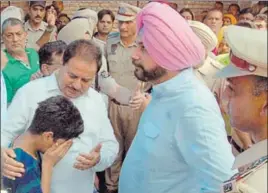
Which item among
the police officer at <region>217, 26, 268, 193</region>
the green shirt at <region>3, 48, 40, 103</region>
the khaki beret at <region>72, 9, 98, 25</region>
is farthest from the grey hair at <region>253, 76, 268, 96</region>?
the khaki beret at <region>72, 9, 98, 25</region>

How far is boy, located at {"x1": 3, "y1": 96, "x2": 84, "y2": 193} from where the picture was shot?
2.56 m

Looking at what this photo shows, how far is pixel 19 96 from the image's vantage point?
119 inches

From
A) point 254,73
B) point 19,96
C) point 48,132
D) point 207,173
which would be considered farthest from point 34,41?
point 254,73

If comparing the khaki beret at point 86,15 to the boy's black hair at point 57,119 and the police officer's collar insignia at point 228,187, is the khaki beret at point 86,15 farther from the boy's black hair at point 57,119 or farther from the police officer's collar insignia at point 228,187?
the police officer's collar insignia at point 228,187

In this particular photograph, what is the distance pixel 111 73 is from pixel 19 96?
5.80 ft

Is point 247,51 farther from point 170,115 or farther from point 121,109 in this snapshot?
point 121,109

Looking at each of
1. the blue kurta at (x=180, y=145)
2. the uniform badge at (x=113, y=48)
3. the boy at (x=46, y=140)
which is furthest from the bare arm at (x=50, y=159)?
the uniform badge at (x=113, y=48)

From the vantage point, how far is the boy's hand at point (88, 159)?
2.91 meters

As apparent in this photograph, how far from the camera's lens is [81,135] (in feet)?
10.0

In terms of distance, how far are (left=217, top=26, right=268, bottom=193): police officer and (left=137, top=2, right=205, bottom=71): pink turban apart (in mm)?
750

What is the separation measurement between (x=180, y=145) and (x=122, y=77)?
90.1 inches

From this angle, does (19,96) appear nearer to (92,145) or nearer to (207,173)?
(92,145)

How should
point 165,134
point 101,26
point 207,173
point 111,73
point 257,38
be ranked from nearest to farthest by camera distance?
point 257,38, point 207,173, point 165,134, point 111,73, point 101,26

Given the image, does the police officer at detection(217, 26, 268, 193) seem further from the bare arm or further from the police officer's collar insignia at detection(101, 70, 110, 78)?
the police officer's collar insignia at detection(101, 70, 110, 78)
